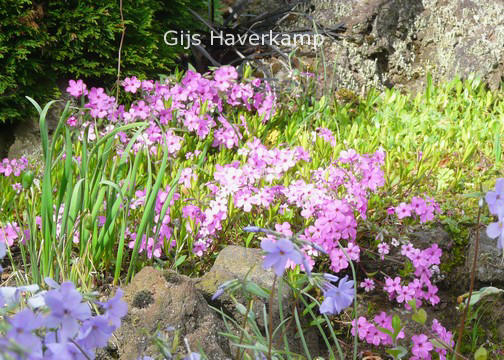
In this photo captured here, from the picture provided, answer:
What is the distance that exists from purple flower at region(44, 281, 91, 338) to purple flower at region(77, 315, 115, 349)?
2.5 inches

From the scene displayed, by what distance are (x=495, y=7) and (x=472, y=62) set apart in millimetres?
572

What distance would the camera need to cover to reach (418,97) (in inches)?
182

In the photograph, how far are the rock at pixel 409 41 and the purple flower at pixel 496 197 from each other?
3745 mm

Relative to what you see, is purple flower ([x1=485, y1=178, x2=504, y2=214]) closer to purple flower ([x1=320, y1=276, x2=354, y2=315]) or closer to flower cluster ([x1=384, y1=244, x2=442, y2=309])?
purple flower ([x1=320, y1=276, x2=354, y2=315])

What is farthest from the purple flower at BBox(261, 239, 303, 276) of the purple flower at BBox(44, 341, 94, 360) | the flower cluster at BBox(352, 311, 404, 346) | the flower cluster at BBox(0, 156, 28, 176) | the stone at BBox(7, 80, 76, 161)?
the stone at BBox(7, 80, 76, 161)

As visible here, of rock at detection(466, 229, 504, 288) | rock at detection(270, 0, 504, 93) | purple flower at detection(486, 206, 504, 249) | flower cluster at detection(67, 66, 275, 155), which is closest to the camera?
purple flower at detection(486, 206, 504, 249)

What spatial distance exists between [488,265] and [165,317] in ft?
5.12

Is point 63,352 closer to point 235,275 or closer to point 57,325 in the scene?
point 57,325

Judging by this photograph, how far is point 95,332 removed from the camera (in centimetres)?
97

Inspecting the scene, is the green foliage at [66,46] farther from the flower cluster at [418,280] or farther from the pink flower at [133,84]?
the flower cluster at [418,280]

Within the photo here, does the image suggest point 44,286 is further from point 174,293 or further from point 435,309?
point 435,309

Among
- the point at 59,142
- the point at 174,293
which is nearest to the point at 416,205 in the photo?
the point at 174,293

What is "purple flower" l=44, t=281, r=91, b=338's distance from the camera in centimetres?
87

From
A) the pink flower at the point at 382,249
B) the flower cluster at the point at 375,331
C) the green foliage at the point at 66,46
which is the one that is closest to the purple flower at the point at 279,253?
the flower cluster at the point at 375,331
